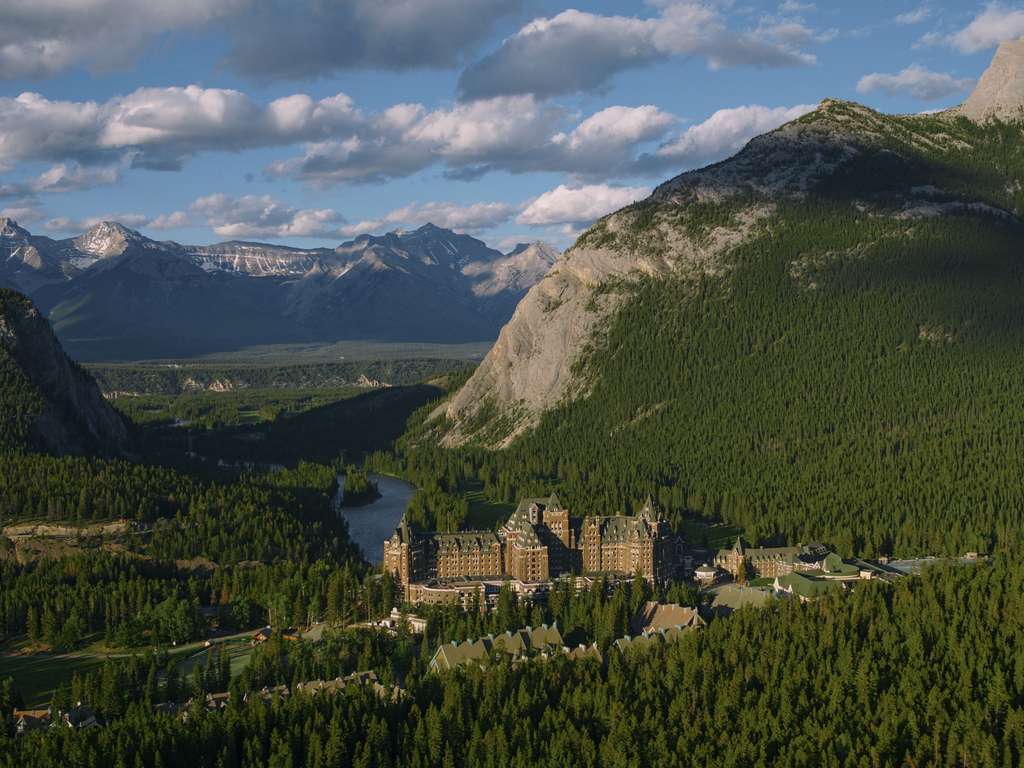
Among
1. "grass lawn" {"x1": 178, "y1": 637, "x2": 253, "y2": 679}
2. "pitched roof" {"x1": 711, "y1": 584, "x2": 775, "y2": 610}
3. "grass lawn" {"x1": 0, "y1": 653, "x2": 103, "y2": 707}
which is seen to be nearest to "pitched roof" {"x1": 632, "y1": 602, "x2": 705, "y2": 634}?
"pitched roof" {"x1": 711, "y1": 584, "x2": 775, "y2": 610}

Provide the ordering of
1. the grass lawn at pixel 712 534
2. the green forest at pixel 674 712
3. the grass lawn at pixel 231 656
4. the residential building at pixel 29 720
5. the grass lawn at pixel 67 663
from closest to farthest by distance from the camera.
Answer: the green forest at pixel 674 712 < the residential building at pixel 29 720 < the grass lawn at pixel 67 663 < the grass lawn at pixel 231 656 < the grass lawn at pixel 712 534

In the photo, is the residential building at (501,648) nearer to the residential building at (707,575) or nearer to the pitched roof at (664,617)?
the pitched roof at (664,617)

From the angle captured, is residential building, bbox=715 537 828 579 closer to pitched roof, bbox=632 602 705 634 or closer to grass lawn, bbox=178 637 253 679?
pitched roof, bbox=632 602 705 634

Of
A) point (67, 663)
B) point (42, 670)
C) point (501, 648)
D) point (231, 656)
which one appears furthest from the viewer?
point (67, 663)

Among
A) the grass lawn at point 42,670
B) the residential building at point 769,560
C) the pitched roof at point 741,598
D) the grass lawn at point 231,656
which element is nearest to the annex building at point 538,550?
the residential building at point 769,560

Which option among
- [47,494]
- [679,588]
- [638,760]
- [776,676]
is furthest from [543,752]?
[47,494]

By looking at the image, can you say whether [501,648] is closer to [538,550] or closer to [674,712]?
[674,712]

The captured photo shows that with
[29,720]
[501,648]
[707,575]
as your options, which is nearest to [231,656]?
[29,720]

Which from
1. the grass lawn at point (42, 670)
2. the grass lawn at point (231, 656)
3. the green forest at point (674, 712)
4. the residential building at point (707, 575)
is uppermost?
the residential building at point (707, 575)

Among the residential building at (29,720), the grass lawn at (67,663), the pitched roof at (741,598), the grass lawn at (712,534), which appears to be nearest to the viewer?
the residential building at (29,720)
